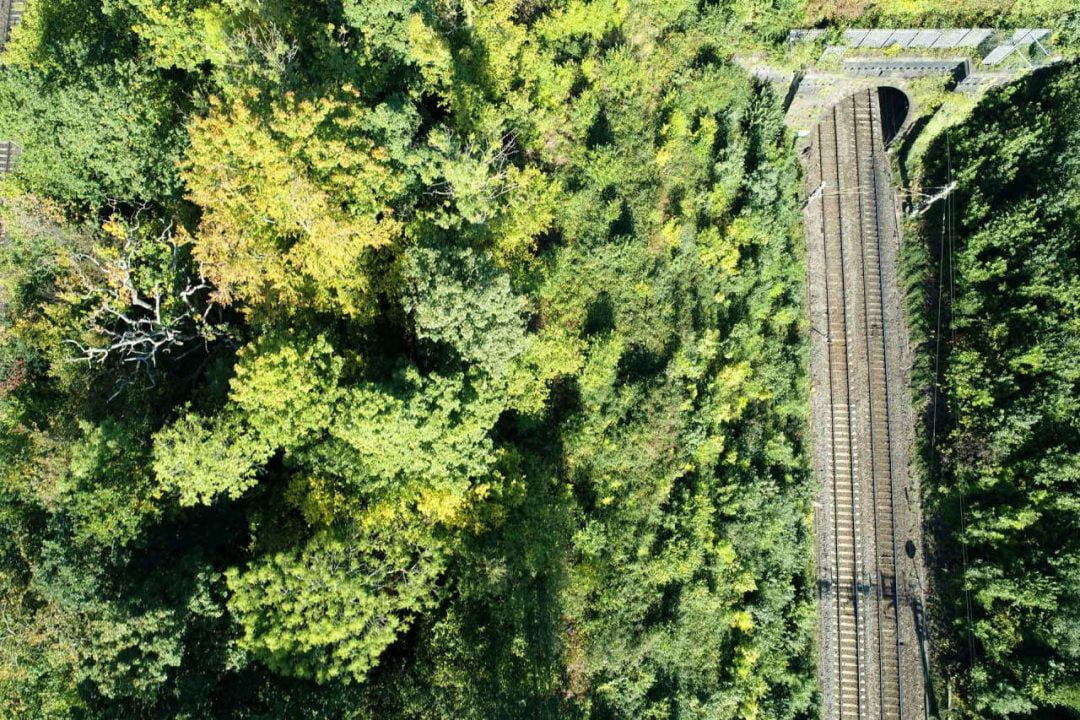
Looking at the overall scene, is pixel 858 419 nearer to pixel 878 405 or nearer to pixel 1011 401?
pixel 878 405

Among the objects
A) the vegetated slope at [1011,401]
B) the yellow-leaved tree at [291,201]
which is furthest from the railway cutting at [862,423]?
the yellow-leaved tree at [291,201]

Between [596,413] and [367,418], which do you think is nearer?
[367,418]

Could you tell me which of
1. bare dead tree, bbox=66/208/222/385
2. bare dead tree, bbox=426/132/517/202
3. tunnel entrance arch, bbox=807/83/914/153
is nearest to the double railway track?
tunnel entrance arch, bbox=807/83/914/153

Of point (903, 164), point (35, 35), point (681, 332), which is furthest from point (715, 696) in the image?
point (35, 35)

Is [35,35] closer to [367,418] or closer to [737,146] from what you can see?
Answer: [367,418]

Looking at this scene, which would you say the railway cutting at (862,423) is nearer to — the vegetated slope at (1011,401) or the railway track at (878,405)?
the railway track at (878,405)
